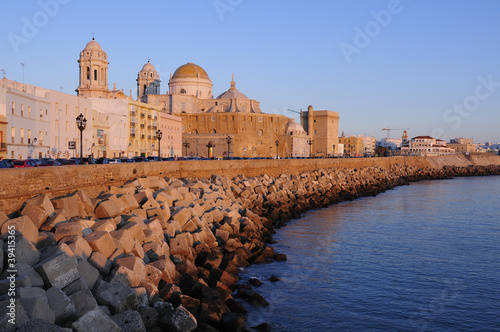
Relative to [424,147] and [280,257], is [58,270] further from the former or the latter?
[424,147]

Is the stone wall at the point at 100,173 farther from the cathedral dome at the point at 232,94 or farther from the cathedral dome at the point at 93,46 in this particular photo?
the cathedral dome at the point at 232,94

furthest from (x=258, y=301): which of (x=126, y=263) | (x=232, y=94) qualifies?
(x=232, y=94)

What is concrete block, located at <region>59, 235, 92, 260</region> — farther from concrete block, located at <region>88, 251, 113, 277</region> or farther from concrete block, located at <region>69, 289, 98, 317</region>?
concrete block, located at <region>69, 289, 98, 317</region>

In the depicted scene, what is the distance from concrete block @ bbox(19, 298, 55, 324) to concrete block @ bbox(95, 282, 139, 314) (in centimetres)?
119

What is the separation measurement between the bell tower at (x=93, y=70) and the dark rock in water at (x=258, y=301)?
49759mm

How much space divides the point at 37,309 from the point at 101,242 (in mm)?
3115

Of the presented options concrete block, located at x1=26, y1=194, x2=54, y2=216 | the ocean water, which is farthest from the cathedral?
concrete block, located at x1=26, y1=194, x2=54, y2=216

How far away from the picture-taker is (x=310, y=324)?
33.5ft

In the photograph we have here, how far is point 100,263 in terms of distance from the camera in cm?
924

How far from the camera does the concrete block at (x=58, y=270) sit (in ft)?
26.1

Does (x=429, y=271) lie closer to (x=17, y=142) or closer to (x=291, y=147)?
Answer: (x=17, y=142)

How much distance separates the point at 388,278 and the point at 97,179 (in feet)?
34.7

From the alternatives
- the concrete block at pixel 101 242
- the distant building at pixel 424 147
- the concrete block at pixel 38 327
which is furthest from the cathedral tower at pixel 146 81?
the distant building at pixel 424 147

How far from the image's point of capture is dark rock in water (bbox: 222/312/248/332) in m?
9.20
